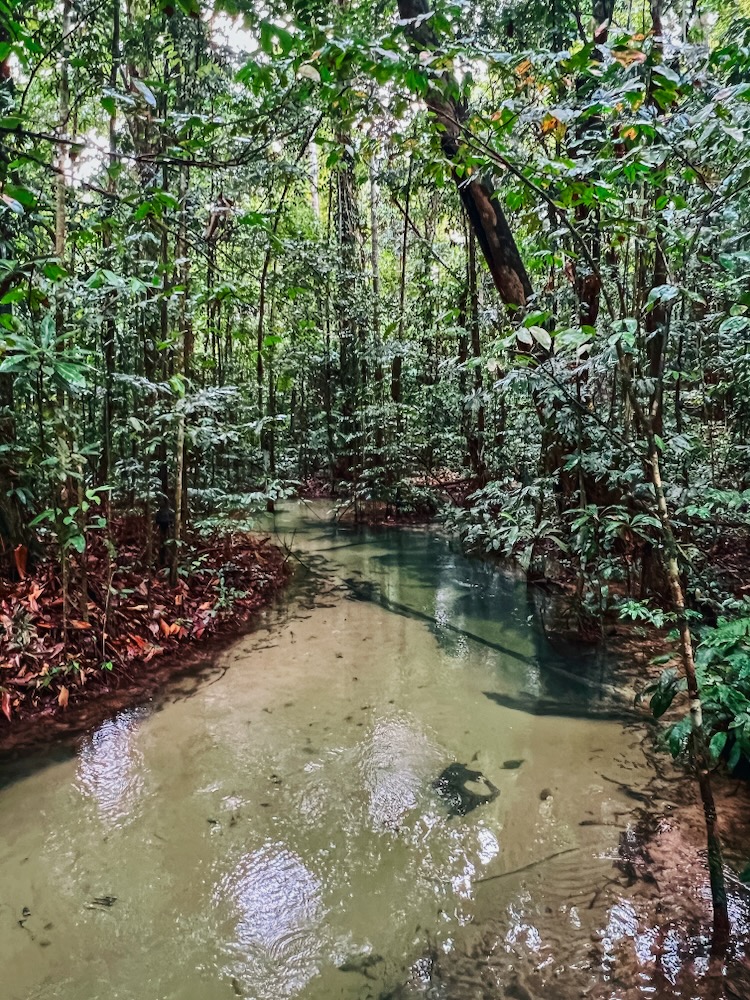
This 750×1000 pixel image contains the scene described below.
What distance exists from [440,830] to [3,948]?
1.76 metres

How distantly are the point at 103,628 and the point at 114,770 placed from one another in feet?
4.19

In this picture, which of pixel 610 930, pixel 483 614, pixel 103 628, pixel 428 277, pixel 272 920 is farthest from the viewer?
pixel 428 277

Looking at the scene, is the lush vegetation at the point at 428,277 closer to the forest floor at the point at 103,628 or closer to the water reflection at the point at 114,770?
the forest floor at the point at 103,628

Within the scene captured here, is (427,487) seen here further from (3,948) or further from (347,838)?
(3,948)

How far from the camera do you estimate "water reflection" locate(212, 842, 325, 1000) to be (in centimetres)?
204

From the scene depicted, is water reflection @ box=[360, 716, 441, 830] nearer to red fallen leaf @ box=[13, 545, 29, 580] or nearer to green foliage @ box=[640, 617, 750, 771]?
green foliage @ box=[640, 617, 750, 771]

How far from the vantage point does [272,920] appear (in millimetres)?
2277

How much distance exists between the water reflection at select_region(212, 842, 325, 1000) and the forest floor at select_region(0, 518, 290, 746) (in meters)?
1.79

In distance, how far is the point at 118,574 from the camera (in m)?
4.93

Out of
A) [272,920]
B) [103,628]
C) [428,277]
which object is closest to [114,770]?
[103,628]

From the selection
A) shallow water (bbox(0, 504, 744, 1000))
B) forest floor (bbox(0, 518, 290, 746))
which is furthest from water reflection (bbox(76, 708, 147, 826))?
forest floor (bbox(0, 518, 290, 746))

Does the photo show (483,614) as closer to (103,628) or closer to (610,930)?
(103,628)

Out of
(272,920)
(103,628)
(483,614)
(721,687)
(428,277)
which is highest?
(428,277)

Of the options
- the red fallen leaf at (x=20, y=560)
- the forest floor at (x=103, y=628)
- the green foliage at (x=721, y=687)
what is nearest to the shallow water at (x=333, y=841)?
the forest floor at (x=103, y=628)
